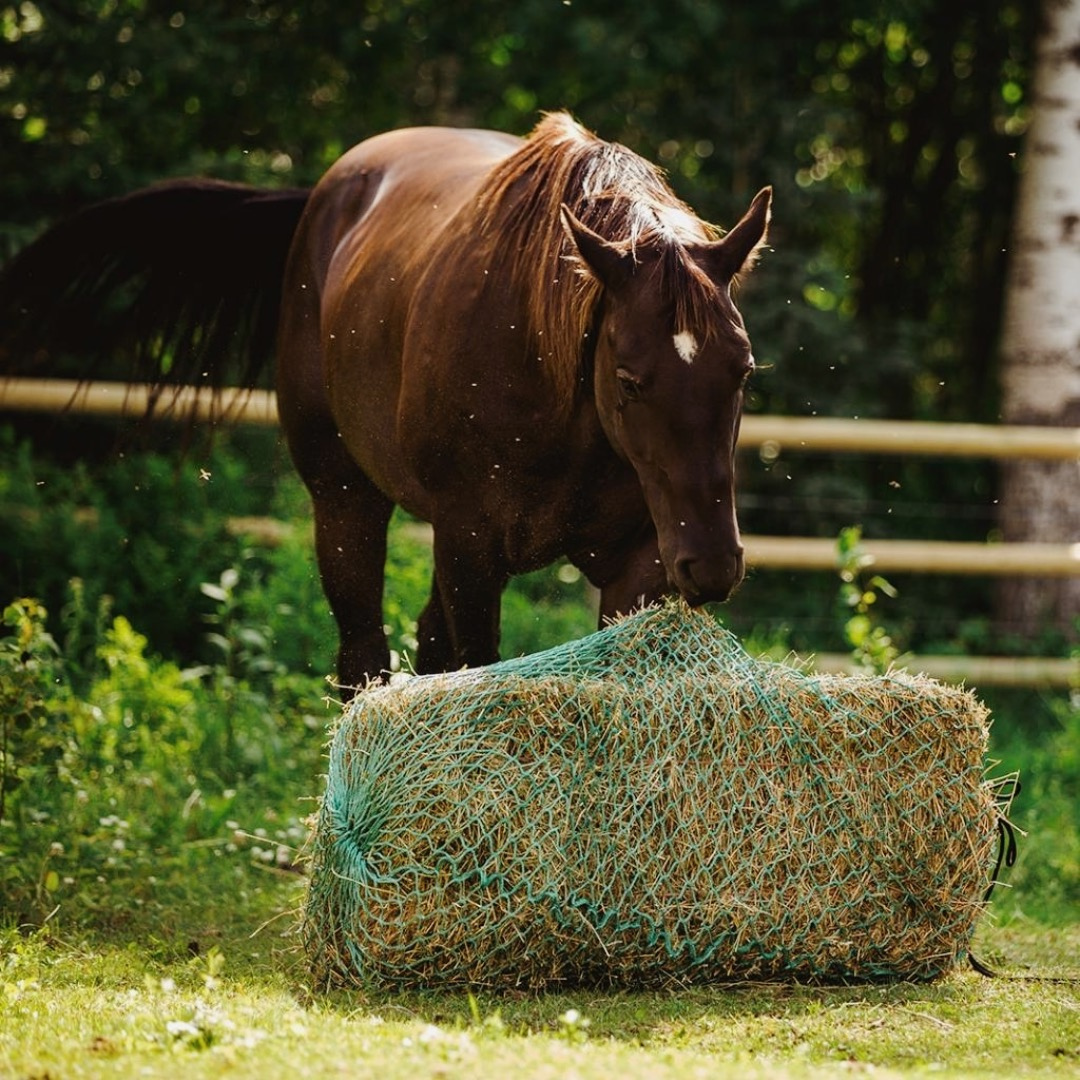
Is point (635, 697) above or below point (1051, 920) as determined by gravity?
above

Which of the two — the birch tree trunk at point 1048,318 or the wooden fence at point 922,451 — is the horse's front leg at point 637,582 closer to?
the wooden fence at point 922,451

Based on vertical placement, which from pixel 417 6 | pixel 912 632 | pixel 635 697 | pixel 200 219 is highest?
pixel 417 6

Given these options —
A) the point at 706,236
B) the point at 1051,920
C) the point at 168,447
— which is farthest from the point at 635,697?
the point at 168,447

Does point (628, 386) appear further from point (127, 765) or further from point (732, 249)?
point (127, 765)

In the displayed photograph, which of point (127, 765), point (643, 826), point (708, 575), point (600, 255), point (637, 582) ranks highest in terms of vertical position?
point (600, 255)

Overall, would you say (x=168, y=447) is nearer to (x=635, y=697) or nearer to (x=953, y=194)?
(x=635, y=697)

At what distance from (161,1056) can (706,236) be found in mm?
2246

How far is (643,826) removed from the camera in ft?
12.0

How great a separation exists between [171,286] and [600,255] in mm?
2615

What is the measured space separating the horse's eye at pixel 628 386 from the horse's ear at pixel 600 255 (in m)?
0.21

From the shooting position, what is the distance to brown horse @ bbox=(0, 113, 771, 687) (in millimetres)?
3682

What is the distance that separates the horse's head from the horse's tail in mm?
2404

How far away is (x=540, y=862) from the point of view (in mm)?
3574

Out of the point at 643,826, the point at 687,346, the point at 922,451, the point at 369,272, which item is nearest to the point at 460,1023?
the point at 643,826
